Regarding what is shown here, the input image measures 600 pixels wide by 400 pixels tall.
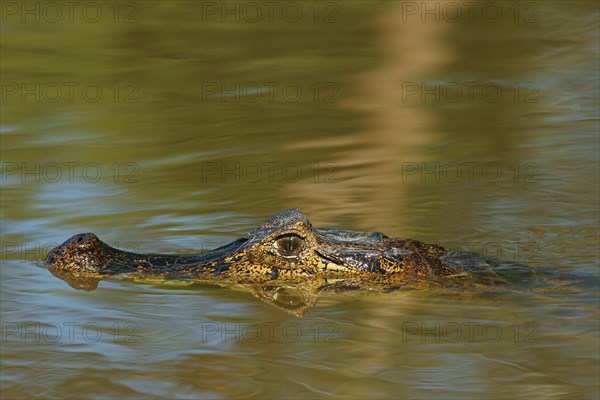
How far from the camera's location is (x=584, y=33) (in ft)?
48.0

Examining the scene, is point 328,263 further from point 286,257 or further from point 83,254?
point 83,254

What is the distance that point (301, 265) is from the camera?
22.5 ft

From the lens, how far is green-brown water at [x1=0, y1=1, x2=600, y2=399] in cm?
568

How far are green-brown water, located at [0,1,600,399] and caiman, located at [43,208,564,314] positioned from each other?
4.7 inches

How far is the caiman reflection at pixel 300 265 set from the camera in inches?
268

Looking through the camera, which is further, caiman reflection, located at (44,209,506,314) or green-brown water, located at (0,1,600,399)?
caiman reflection, located at (44,209,506,314)

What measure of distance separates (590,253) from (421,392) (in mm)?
2654

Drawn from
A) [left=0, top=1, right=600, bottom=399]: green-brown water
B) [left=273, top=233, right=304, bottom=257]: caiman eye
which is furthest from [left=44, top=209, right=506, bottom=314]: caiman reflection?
[left=0, top=1, right=600, bottom=399]: green-brown water

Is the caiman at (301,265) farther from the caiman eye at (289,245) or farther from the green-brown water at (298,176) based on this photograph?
the green-brown water at (298,176)

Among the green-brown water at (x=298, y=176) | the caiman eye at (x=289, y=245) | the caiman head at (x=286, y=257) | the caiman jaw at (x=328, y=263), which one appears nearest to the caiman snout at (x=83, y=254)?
the caiman head at (x=286, y=257)

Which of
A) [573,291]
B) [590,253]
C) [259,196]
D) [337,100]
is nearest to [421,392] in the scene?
[573,291]

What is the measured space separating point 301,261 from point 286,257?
0.33 feet

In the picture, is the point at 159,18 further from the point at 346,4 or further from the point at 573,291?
the point at 573,291

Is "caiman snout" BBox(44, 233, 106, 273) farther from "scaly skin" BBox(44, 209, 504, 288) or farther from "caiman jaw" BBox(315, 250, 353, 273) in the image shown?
"caiman jaw" BBox(315, 250, 353, 273)
